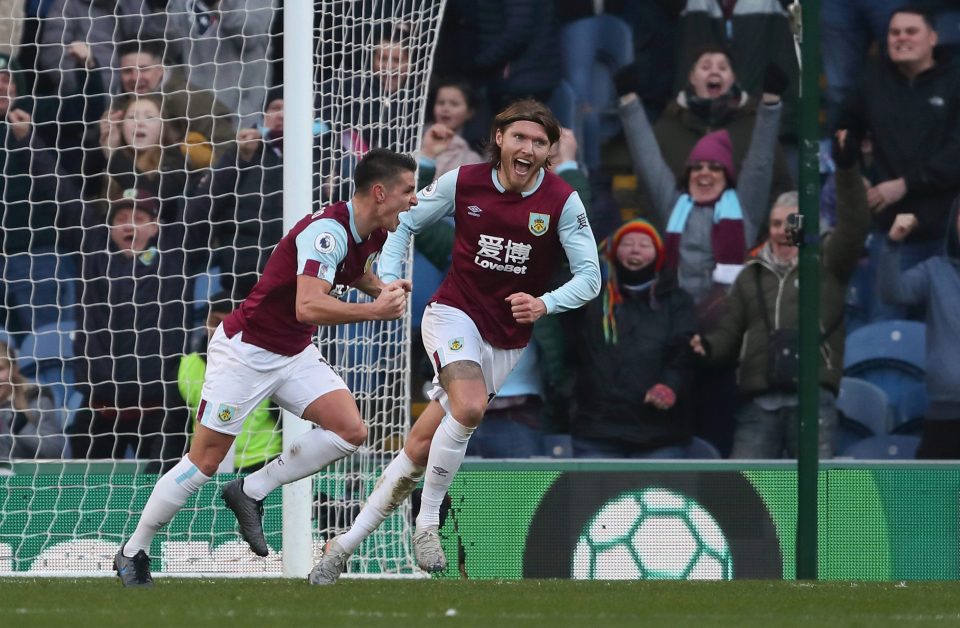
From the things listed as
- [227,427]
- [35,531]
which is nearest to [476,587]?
[227,427]

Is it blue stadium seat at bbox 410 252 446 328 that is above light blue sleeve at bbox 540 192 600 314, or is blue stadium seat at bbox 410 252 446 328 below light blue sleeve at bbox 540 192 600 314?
below

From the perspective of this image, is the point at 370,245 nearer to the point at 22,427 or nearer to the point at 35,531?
the point at 35,531

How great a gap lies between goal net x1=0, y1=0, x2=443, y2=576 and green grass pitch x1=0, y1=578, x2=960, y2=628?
169 cm

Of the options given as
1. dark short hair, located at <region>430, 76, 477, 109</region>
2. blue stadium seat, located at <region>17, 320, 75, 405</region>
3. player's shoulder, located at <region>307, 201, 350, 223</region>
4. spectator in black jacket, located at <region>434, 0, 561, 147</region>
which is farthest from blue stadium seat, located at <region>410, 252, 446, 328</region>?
player's shoulder, located at <region>307, 201, 350, 223</region>

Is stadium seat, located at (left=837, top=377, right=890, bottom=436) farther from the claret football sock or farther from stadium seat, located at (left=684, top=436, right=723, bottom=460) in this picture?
the claret football sock

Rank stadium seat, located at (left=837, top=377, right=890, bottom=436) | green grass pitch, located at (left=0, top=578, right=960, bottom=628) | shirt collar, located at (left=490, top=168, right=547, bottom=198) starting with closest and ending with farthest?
green grass pitch, located at (left=0, top=578, right=960, bottom=628)
shirt collar, located at (left=490, top=168, right=547, bottom=198)
stadium seat, located at (left=837, top=377, right=890, bottom=436)

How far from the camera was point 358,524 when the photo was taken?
6711 mm

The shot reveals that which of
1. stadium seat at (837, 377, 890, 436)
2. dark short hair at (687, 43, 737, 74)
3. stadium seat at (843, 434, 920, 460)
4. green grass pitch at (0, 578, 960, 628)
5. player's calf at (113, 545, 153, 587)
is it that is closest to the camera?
green grass pitch at (0, 578, 960, 628)

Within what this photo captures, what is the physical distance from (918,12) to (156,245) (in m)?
5.34

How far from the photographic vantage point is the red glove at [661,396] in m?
9.72

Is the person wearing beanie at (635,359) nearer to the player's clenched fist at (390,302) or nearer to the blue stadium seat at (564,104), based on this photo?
the blue stadium seat at (564,104)

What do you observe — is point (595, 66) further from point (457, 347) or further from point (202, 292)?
point (457, 347)

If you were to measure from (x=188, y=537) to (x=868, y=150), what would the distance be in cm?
513

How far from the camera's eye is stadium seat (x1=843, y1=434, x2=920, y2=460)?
9898 mm
